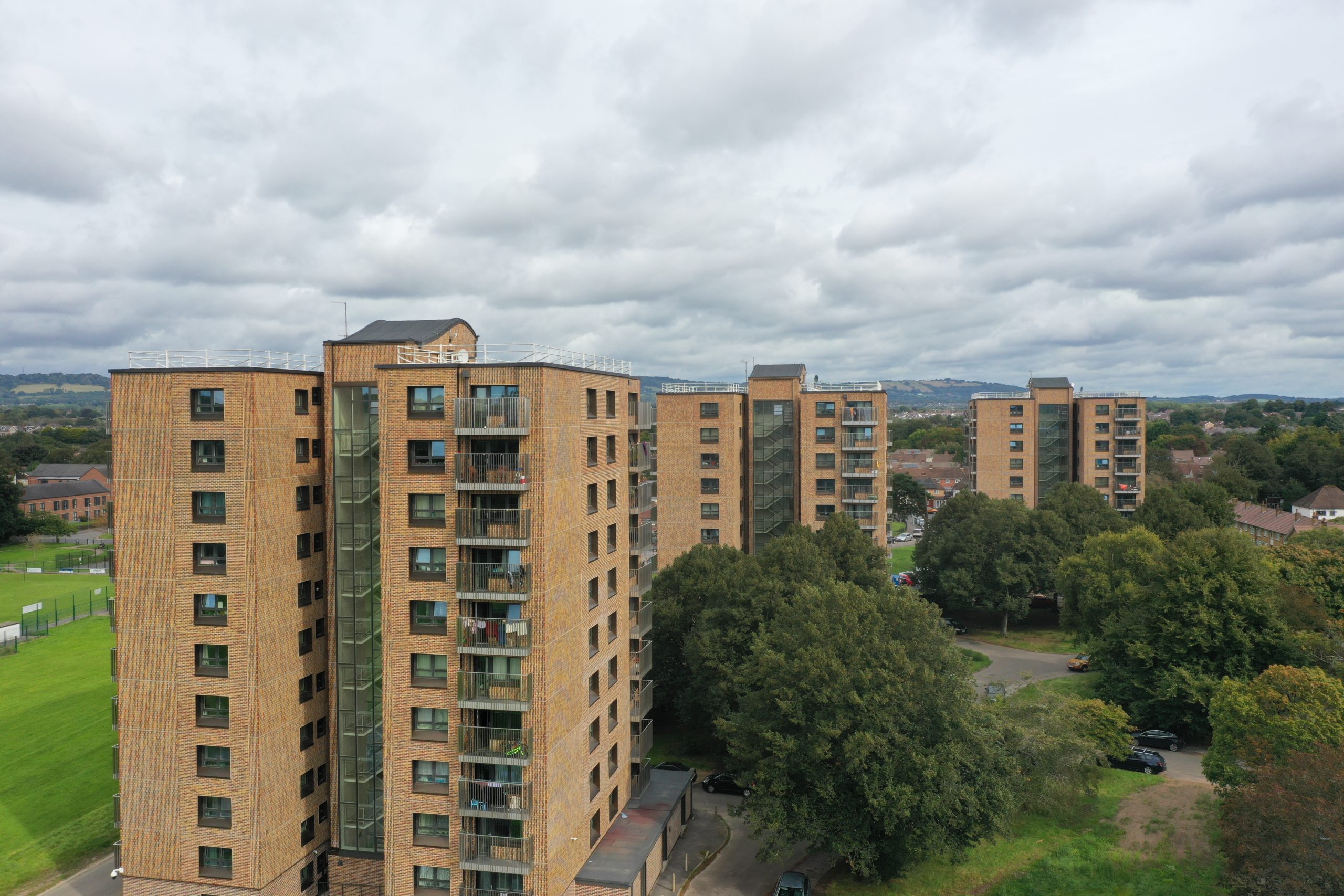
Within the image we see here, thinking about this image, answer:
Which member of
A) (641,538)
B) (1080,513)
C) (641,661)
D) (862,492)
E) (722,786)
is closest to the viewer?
(641,538)

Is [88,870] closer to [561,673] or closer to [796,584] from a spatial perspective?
[561,673]

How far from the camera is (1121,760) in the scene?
151ft

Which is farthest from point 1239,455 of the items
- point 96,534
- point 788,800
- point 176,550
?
point 96,534

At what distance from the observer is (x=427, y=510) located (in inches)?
1209

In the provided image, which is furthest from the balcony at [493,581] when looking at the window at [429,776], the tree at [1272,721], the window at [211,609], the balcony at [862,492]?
the balcony at [862,492]

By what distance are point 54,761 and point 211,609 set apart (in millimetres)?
28879

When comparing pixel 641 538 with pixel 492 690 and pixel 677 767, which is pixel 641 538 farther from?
pixel 677 767

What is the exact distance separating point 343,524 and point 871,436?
151ft

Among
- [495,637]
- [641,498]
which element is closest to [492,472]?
[495,637]

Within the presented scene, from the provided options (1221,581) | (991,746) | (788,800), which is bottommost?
(788,800)

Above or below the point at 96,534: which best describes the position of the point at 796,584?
above

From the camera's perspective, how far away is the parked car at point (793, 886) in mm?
34688

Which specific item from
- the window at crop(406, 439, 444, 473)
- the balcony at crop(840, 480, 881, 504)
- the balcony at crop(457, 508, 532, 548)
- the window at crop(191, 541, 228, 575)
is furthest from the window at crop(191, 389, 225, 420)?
the balcony at crop(840, 480, 881, 504)

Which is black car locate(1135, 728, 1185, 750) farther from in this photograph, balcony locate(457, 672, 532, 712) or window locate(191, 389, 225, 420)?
window locate(191, 389, 225, 420)
